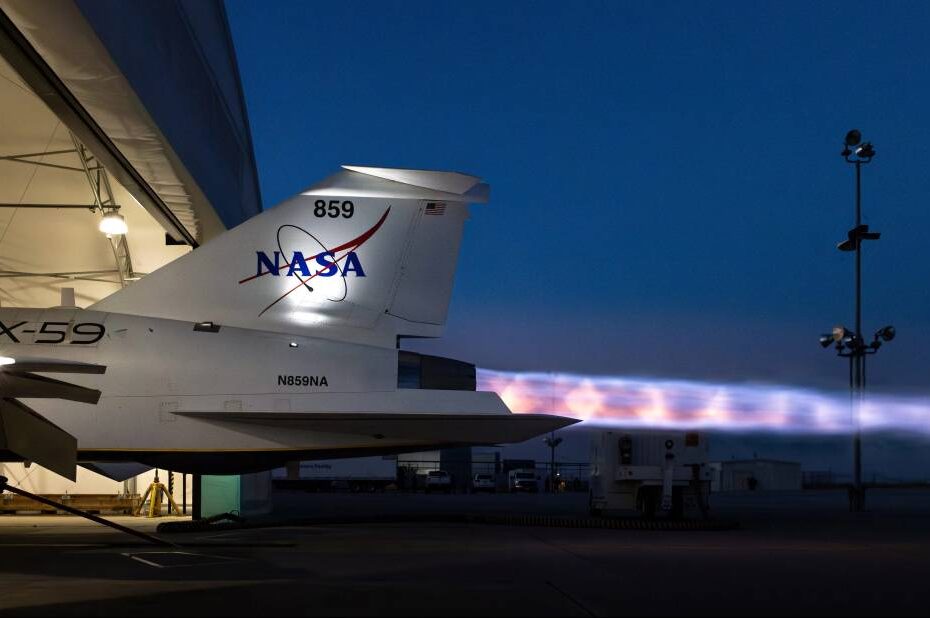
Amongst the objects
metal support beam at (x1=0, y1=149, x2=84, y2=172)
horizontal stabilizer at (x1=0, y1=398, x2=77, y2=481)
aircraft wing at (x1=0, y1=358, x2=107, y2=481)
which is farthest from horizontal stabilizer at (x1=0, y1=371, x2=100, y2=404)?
metal support beam at (x1=0, y1=149, x2=84, y2=172)

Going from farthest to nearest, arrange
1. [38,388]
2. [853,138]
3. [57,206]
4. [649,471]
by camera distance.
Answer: [853,138] → [57,206] → [649,471] → [38,388]

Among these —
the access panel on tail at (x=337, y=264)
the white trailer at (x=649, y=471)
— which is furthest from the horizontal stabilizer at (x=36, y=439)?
the white trailer at (x=649, y=471)

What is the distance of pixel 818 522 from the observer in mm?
19203

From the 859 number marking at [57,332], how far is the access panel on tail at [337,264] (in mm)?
652

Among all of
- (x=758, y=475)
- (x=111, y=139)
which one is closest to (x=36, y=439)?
(x=111, y=139)

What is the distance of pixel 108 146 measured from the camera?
46.5 ft

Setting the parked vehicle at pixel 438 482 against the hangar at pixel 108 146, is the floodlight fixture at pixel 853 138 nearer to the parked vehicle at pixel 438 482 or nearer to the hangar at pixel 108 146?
the hangar at pixel 108 146

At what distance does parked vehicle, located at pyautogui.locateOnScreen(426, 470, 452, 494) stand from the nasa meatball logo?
37.8 metres

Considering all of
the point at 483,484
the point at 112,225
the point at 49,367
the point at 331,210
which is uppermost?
the point at 112,225

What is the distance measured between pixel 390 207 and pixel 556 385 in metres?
4.08

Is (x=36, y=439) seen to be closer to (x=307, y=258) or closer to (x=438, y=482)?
(x=307, y=258)

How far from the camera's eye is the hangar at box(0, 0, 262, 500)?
1141 cm

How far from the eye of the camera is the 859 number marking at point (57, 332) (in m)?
13.6

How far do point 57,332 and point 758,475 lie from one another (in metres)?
50.2
